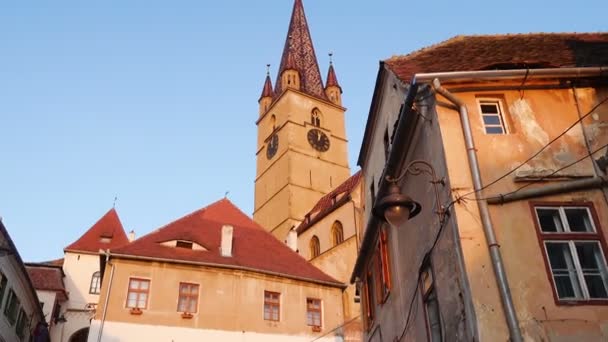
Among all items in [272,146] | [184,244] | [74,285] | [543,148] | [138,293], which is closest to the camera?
[543,148]

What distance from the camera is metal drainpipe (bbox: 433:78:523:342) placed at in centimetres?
745

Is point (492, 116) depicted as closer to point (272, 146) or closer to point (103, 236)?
point (103, 236)

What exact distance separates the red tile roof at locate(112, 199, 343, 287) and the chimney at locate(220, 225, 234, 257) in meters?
0.21

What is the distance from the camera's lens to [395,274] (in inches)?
497

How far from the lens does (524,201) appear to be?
8609 millimetres

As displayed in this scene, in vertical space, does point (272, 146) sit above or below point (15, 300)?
above

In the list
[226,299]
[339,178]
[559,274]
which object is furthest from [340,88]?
[559,274]

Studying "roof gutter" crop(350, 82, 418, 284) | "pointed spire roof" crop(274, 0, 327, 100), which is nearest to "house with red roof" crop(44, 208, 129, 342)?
"roof gutter" crop(350, 82, 418, 284)

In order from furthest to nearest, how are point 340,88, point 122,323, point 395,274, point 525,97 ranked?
point 340,88, point 122,323, point 395,274, point 525,97

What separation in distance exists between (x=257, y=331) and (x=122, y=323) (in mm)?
4983

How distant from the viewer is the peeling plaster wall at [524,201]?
7.56m

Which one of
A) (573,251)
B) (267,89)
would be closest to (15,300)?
(573,251)

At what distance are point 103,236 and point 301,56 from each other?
37.4 m

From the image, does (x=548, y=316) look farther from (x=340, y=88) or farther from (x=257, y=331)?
(x=340, y=88)
